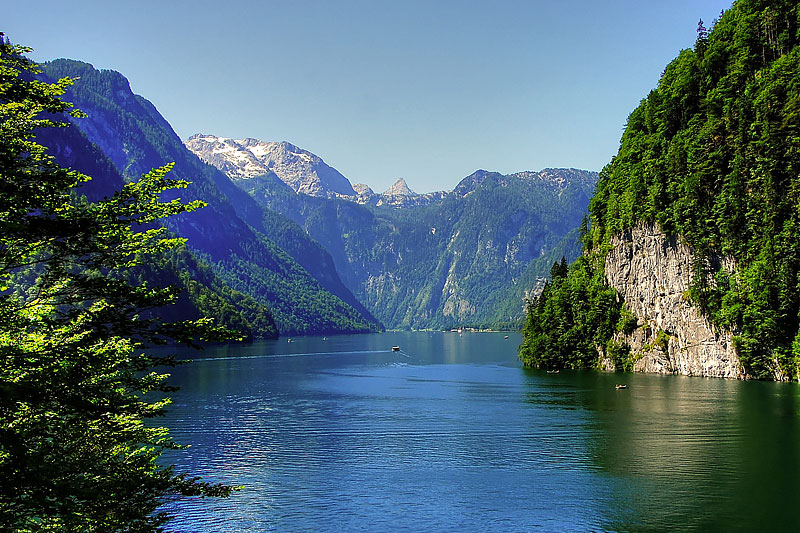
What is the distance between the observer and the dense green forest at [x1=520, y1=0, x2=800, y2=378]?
314 ft

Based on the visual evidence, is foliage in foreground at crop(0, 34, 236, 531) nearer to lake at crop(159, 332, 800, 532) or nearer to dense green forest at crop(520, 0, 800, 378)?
lake at crop(159, 332, 800, 532)

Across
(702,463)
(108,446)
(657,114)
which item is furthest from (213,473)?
(657,114)

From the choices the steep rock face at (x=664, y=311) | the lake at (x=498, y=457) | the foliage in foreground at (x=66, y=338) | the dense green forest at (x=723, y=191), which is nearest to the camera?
the foliage in foreground at (x=66, y=338)

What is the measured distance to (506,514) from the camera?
127ft

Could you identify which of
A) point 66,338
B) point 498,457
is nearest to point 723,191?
point 498,457

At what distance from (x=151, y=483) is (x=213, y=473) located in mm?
31814

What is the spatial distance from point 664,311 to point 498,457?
7207 cm

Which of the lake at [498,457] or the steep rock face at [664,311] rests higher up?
the steep rock face at [664,311]

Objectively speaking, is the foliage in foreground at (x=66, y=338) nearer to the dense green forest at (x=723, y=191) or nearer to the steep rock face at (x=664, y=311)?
the dense green forest at (x=723, y=191)

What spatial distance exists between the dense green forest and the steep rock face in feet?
7.22

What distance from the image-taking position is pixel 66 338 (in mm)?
18688

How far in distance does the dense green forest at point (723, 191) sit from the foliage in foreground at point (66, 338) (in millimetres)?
93720

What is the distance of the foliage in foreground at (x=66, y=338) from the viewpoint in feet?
52.6

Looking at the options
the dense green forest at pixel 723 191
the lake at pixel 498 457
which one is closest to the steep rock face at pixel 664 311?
the dense green forest at pixel 723 191
